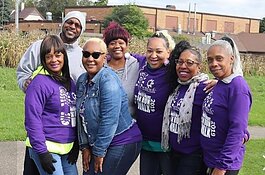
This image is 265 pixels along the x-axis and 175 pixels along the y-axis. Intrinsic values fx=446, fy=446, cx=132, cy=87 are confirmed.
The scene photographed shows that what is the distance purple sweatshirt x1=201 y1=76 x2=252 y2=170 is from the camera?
10.4 ft

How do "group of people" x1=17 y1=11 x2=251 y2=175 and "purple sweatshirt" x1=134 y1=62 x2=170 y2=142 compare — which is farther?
"purple sweatshirt" x1=134 y1=62 x2=170 y2=142

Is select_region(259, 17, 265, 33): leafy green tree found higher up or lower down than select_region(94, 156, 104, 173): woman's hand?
higher up

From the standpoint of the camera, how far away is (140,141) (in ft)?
12.4

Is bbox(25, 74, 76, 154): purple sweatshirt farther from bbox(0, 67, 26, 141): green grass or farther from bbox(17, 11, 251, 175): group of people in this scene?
bbox(0, 67, 26, 141): green grass

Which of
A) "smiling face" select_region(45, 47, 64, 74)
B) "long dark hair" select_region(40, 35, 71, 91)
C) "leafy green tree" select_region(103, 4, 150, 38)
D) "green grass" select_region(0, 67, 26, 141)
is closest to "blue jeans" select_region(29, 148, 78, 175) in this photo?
"long dark hair" select_region(40, 35, 71, 91)

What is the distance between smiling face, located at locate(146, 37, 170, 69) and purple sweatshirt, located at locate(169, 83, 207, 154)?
0.33m

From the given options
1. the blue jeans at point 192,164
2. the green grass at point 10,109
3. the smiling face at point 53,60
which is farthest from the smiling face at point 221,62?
the green grass at point 10,109

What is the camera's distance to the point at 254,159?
688 centimetres

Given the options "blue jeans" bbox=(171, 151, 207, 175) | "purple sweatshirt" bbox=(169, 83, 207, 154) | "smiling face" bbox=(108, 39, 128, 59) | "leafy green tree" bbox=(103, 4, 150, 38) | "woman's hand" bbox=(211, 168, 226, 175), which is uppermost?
"leafy green tree" bbox=(103, 4, 150, 38)

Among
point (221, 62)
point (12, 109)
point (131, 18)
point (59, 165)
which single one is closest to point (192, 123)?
point (221, 62)

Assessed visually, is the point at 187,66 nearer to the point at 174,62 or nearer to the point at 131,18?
the point at 174,62

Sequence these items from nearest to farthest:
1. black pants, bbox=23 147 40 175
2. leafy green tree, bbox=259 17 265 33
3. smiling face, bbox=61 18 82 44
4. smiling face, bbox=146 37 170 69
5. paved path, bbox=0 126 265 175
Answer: black pants, bbox=23 147 40 175 < smiling face, bbox=146 37 170 69 < smiling face, bbox=61 18 82 44 < paved path, bbox=0 126 265 175 < leafy green tree, bbox=259 17 265 33

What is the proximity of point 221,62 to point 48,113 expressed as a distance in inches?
54.8

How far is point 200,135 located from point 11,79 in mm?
12171
